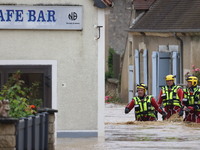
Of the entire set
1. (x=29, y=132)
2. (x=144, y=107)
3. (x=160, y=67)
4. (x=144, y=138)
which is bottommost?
(x=144, y=138)

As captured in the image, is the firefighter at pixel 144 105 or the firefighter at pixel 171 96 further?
the firefighter at pixel 171 96

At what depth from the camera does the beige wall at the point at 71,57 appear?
23703mm

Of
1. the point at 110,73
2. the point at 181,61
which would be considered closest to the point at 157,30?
the point at 181,61

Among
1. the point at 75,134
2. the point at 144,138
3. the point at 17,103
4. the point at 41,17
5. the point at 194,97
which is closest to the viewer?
the point at 17,103

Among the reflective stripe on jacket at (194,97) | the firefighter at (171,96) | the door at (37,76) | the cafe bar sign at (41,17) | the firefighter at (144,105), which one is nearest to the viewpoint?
the cafe bar sign at (41,17)

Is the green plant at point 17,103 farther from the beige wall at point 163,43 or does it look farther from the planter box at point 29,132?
the beige wall at point 163,43

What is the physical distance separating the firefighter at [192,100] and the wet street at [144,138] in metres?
0.39

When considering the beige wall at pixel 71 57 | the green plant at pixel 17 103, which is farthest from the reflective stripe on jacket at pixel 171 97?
the green plant at pixel 17 103

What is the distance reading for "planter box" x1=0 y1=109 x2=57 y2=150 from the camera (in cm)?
1655

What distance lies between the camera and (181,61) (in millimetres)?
39938

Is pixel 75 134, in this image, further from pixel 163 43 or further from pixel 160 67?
pixel 163 43

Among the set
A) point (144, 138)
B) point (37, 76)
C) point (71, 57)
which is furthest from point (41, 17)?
point (144, 138)

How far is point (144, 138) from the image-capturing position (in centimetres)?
2289

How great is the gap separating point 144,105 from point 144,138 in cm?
502
